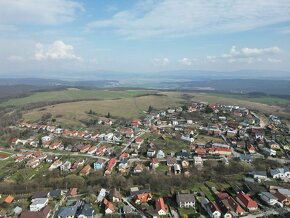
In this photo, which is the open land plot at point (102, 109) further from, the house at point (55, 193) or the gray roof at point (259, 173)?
the gray roof at point (259, 173)

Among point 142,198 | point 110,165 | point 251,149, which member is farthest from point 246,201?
point 251,149

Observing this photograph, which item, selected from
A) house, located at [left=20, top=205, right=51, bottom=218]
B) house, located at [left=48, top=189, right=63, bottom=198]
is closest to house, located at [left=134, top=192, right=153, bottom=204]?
house, located at [left=48, top=189, right=63, bottom=198]

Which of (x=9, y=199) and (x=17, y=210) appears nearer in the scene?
(x=17, y=210)

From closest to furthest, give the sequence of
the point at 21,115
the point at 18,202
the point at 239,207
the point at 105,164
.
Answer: the point at 239,207 < the point at 18,202 < the point at 105,164 < the point at 21,115

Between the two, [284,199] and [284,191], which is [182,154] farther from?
[284,199]

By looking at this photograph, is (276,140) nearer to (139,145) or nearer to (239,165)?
(239,165)

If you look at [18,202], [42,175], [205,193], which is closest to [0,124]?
[42,175]
